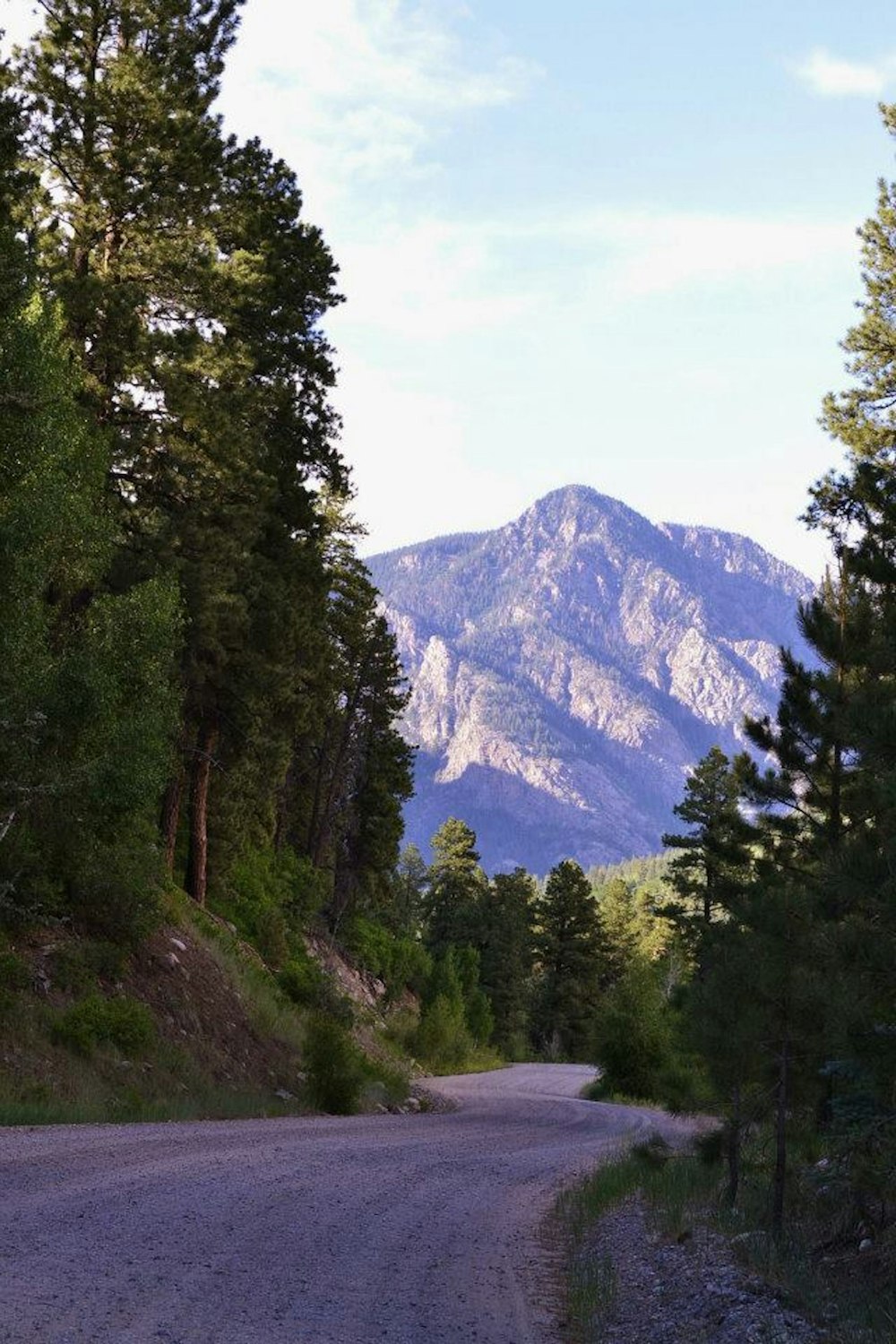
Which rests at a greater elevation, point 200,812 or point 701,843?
point 200,812

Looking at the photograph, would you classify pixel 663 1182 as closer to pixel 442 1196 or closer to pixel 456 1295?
pixel 442 1196

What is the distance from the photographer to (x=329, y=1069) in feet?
82.9

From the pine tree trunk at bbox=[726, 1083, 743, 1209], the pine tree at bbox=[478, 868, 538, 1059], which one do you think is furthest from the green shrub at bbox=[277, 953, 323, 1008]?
the pine tree at bbox=[478, 868, 538, 1059]

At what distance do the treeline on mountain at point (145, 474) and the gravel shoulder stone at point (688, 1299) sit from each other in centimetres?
1010

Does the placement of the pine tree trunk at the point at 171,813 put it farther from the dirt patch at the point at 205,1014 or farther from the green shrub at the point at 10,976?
the green shrub at the point at 10,976

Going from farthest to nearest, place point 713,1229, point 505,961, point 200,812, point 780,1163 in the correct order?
point 505,961 < point 200,812 < point 780,1163 < point 713,1229

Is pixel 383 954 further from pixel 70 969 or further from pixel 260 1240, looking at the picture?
pixel 260 1240

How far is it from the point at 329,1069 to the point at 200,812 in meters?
8.51

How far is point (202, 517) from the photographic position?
89.5ft

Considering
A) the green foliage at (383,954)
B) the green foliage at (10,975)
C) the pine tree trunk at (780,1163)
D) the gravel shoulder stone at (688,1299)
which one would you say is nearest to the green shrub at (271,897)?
the green foliage at (383,954)

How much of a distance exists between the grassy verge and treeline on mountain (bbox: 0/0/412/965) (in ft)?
29.5

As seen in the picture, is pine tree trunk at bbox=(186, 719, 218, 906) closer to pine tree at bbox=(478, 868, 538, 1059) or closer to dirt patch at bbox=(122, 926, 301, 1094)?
dirt patch at bbox=(122, 926, 301, 1094)

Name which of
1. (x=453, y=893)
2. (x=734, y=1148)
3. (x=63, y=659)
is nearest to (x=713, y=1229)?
(x=734, y=1148)

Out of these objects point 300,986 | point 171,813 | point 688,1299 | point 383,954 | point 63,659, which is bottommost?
point 383,954
